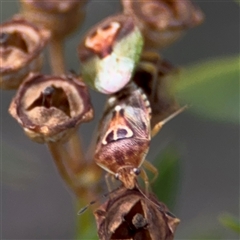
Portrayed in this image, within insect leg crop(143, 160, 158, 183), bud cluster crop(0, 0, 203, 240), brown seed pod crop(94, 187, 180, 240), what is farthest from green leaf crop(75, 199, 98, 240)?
brown seed pod crop(94, 187, 180, 240)

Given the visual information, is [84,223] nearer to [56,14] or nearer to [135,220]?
[135,220]

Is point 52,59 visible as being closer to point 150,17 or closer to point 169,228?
point 150,17

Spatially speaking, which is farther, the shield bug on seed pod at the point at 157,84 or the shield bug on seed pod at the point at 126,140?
the shield bug on seed pod at the point at 157,84

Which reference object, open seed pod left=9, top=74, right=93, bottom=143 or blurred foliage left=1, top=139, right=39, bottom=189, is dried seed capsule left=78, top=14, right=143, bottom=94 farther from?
blurred foliage left=1, top=139, right=39, bottom=189

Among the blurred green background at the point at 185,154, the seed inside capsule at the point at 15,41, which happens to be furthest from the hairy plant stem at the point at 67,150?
the blurred green background at the point at 185,154

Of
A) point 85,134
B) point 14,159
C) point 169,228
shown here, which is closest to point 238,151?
point 85,134

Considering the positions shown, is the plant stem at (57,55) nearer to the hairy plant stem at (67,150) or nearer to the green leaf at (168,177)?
the hairy plant stem at (67,150)

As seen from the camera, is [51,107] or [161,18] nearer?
[51,107]

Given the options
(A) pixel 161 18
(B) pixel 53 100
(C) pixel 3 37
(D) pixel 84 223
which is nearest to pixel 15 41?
(C) pixel 3 37
